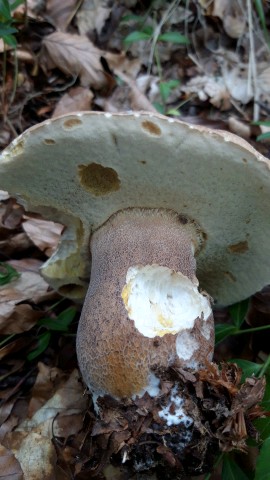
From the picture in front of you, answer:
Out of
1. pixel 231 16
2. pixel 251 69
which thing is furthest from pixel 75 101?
pixel 231 16

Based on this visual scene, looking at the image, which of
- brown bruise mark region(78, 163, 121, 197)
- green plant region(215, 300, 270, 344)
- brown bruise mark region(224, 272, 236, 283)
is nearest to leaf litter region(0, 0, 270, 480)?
green plant region(215, 300, 270, 344)

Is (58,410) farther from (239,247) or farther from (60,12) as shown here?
(60,12)

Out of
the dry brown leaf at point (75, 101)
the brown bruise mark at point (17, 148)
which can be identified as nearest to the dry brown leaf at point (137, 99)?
the dry brown leaf at point (75, 101)

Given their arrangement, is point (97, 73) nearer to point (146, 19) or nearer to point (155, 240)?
point (146, 19)

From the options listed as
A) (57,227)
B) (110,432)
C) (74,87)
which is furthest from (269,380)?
(74,87)

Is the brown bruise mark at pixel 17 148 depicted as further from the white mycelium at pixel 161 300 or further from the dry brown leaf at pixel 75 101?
the dry brown leaf at pixel 75 101
